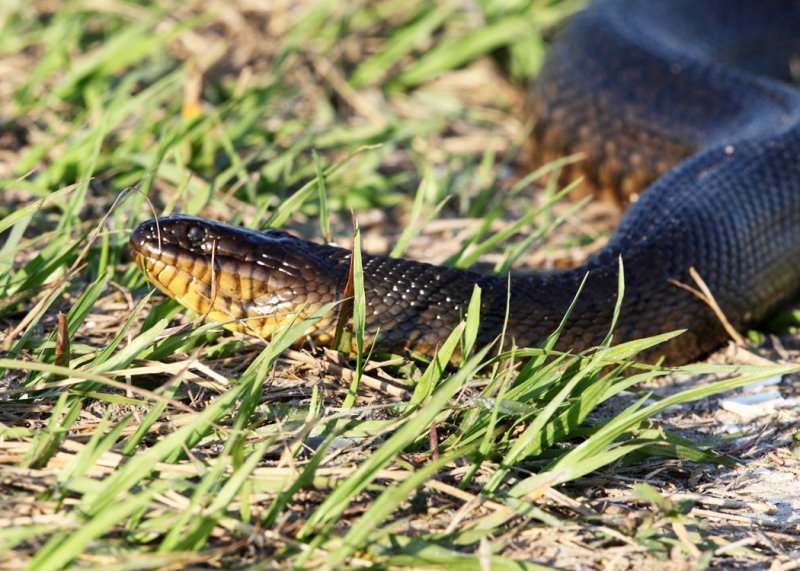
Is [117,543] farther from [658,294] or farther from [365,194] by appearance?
[365,194]

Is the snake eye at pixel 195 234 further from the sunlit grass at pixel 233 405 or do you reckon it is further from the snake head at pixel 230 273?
the sunlit grass at pixel 233 405

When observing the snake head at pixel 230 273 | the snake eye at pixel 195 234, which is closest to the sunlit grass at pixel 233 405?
the snake head at pixel 230 273

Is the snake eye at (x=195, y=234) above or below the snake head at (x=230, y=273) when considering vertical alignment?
above

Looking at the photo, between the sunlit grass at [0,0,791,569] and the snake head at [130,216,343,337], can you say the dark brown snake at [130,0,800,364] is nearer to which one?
the snake head at [130,216,343,337]

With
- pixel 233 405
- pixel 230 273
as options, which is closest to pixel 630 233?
pixel 230 273

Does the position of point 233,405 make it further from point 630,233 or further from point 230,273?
point 630,233

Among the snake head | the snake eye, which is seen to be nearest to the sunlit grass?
the snake head

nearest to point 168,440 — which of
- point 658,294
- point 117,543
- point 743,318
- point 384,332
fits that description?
point 117,543

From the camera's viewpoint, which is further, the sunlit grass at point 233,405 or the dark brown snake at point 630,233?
the dark brown snake at point 630,233
